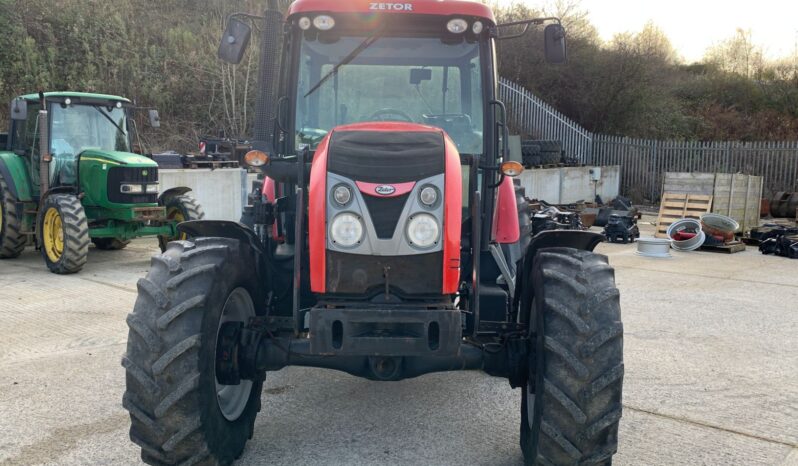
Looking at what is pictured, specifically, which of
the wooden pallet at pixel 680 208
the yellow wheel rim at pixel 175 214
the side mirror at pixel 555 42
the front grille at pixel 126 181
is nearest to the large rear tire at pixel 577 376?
the side mirror at pixel 555 42

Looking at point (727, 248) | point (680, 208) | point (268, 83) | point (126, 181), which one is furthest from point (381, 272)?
point (680, 208)

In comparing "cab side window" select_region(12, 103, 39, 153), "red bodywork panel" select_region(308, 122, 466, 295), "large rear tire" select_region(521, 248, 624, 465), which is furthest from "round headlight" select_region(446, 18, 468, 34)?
"cab side window" select_region(12, 103, 39, 153)

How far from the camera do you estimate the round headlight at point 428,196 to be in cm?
339

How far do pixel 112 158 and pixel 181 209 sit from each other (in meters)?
1.24

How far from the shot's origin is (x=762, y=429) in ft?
14.2

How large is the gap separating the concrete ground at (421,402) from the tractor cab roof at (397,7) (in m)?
2.41

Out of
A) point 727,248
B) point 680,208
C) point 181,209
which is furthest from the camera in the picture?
point 680,208

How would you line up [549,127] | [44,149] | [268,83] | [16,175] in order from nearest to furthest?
[268,83] < [44,149] < [16,175] < [549,127]

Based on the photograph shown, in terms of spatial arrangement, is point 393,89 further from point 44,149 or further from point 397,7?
point 44,149

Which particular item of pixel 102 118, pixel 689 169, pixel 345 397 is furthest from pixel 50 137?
pixel 689 169

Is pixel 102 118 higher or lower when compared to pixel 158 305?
higher

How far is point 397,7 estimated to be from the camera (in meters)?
4.08

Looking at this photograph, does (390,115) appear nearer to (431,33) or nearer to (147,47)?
(431,33)

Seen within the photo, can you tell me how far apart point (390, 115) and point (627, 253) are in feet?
29.0
